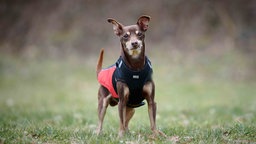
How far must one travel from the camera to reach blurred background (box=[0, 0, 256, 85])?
17.8 metres

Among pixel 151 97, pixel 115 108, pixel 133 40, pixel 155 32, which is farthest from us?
pixel 155 32

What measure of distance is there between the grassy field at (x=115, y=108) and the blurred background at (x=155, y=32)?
190 millimetres

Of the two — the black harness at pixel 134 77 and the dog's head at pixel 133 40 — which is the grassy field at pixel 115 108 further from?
the dog's head at pixel 133 40

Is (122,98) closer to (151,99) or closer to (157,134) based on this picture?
(151,99)

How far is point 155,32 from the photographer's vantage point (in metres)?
20.1

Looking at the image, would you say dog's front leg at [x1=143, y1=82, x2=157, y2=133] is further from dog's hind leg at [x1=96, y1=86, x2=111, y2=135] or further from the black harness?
dog's hind leg at [x1=96, y1=86, x2=111, y2=135]

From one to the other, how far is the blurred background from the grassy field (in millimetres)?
190

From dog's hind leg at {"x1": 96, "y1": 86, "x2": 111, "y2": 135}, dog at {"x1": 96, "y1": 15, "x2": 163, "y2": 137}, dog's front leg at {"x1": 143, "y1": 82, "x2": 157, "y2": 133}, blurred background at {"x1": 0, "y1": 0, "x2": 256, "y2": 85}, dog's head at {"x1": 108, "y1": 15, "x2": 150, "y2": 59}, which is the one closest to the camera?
dog's head at {"x1": 108, "y1": 15, "x2": 150, "y2": 59}

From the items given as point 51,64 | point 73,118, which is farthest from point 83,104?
point 51,64

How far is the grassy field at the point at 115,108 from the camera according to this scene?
576 centimetres

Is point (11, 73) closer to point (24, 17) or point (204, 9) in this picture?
point (24, 17)

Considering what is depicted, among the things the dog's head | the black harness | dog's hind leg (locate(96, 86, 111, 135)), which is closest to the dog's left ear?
the dog's head

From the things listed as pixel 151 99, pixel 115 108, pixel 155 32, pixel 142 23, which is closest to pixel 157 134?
pixel 151 99

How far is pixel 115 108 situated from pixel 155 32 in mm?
8942
